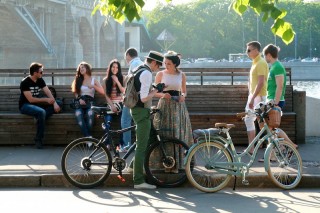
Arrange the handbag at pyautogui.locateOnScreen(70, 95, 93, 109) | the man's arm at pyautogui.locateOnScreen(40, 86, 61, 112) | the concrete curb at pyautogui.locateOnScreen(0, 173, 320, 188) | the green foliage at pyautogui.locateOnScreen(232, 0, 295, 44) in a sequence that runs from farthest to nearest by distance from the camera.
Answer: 1. the man's arm at pyautogui.locateOnScreen(40, 86, 61, 112)
2. the handbag at pyautogui.locateOnScreen(70, 95, 93, 109)
3. the concrete curb at pyautogui.locateOnScreen(0, 173, 320, 188)
4. the green foliage at pyautogui.locateOnScreen(232, 0, 295, 44)

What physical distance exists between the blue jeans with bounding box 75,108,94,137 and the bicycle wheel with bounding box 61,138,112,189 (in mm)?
2418

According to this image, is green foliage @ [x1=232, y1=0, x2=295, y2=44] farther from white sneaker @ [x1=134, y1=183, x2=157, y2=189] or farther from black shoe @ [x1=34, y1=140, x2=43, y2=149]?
black shoe @ [x1=34, y1=140, x2=43, y2=149]

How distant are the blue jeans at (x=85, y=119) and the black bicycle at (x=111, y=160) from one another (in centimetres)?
240

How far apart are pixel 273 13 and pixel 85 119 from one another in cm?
510

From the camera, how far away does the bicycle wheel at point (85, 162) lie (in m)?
7.84

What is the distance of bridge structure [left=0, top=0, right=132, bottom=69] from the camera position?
A: 5106 cm

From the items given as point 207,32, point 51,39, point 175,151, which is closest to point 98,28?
point 51,39

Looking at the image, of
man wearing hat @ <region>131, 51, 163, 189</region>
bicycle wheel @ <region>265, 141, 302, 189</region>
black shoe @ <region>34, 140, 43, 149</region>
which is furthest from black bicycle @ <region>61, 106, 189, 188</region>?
black shoe @ <region>34, 140, 43, 149</region>

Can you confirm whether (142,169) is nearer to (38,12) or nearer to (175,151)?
(175,151)

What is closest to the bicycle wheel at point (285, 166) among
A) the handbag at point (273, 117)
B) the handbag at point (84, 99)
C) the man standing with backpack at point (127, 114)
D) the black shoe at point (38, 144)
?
the handbag at point (273, 117)

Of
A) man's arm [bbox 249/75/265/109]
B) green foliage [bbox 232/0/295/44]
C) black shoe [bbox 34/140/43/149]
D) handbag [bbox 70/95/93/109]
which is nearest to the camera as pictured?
green foliage [bbox 232/0/295/44]

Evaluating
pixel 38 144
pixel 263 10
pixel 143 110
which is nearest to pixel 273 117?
pixel 143 110

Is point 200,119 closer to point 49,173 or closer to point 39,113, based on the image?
point 39,113

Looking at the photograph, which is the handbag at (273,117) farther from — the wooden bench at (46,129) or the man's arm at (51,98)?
the man's arm at (51,98)
